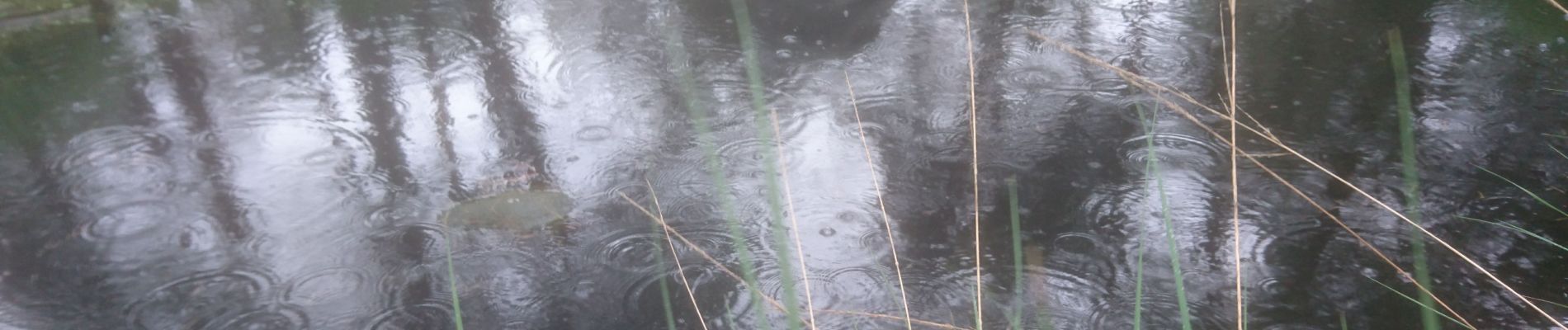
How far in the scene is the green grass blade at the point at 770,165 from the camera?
1033 millimetres

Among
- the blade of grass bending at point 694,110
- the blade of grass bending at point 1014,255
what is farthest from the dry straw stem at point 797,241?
the blade of grass bending at point 1014,255

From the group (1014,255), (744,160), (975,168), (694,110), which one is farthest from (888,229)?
(694,110)

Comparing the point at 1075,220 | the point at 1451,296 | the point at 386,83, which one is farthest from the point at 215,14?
the point at 1451,296

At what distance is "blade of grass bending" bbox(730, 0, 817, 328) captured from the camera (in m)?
1.03

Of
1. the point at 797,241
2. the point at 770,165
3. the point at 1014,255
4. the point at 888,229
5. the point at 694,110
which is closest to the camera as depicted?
the point at 770,165

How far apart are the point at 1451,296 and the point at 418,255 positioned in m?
2.59

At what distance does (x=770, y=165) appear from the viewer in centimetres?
104

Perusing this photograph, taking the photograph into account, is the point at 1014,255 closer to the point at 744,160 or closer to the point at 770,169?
the point at 744,160

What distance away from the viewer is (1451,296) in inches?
101

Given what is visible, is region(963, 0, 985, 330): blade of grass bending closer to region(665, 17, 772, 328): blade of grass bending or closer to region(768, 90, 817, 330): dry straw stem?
region(768, 90, 817, 330): dry straw stem

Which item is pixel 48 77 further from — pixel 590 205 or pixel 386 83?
pixel 590 205

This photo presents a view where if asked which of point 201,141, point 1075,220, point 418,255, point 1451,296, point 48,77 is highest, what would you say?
point 48,77

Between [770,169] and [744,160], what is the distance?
7.55 feet

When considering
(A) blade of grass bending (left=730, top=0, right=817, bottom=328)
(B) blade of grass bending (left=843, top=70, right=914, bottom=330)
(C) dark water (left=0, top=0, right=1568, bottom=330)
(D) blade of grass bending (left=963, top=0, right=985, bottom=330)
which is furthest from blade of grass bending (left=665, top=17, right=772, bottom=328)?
(D) blade of grass bending (left=963, top=0, right=985, bottom=330)
